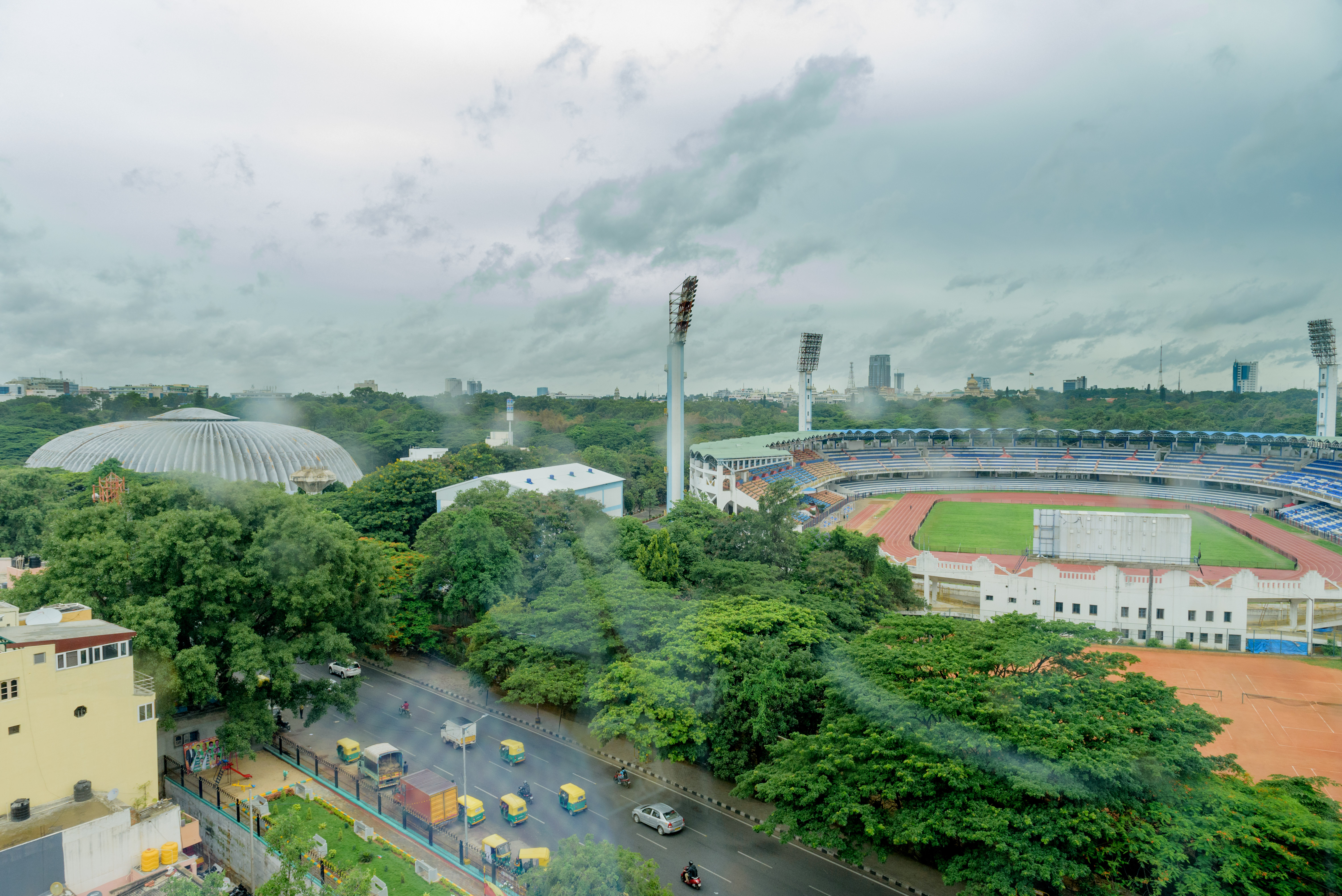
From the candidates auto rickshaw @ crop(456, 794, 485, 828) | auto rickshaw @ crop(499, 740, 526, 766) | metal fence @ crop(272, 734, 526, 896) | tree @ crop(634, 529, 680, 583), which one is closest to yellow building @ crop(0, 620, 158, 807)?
metal fence @ crop(272, 734, 526, 896)

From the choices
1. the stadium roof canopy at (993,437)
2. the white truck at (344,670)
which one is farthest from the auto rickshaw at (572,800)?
the stadium roof canopy at (993,437)

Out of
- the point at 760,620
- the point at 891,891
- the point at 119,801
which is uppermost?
the point at 760,620

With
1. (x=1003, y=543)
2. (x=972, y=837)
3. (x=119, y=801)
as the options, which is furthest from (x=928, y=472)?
(x=119, y=801)

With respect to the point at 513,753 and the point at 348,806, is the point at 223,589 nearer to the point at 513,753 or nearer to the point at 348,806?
the point at 348,806

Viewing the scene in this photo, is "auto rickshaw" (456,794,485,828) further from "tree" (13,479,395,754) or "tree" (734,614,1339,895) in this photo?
"tree" (734,614,1339,895)

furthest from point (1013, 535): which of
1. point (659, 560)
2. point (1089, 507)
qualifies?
point (659, 560)

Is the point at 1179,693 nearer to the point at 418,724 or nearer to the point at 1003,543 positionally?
the point at 1003,543

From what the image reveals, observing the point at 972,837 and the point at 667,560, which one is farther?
the point at 667,560

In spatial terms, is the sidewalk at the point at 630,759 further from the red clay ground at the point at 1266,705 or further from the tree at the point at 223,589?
the red clay ground at the point at 1266,705
